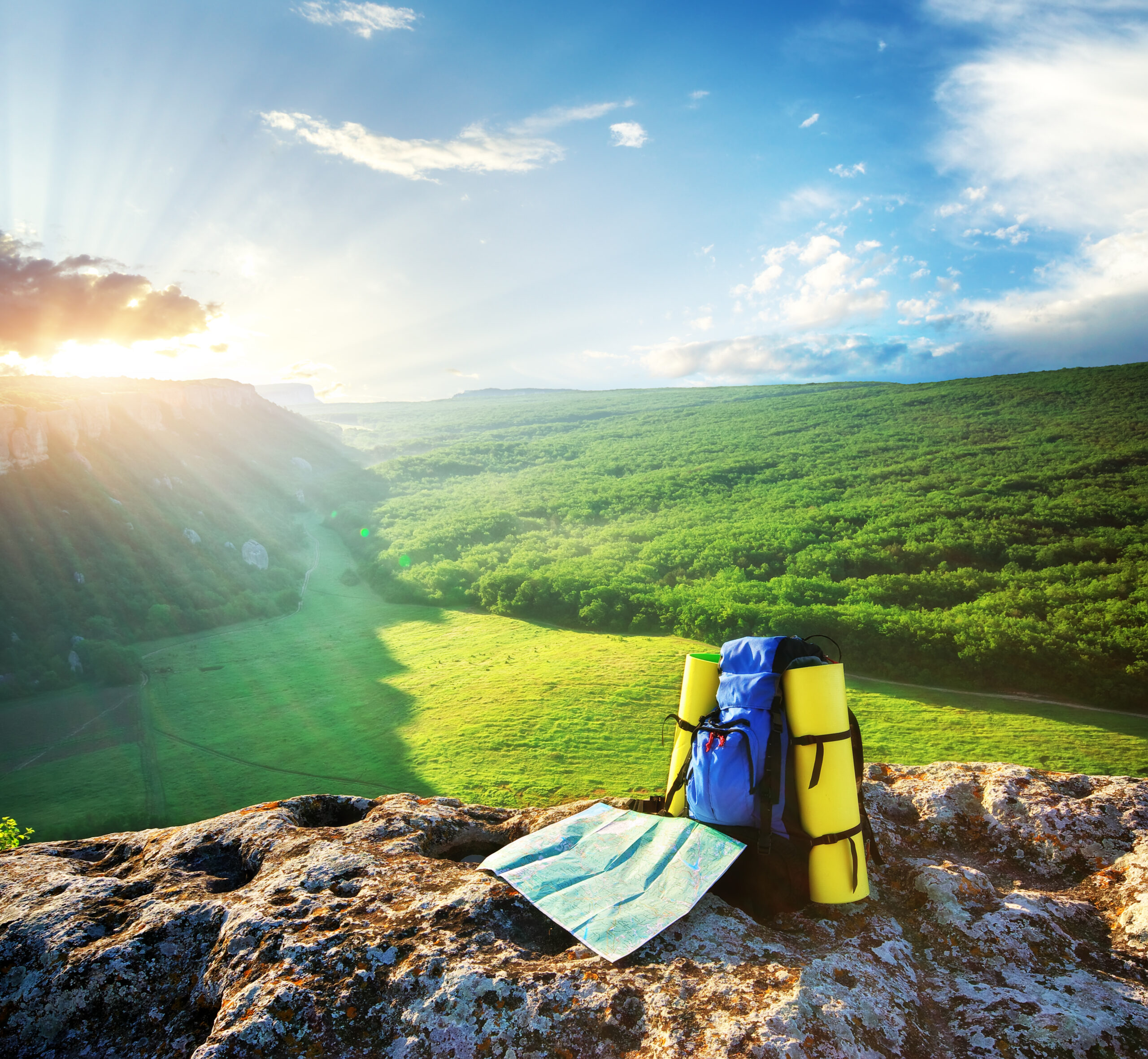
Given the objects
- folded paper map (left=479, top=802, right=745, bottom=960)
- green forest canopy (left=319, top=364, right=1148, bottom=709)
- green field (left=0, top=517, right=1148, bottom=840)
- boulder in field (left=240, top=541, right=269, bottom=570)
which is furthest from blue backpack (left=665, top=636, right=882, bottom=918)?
boulder in field (left=240, top=541, right=269, bottom=570)

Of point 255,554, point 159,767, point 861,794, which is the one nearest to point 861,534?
point 861,794

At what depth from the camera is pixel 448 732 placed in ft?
59.6

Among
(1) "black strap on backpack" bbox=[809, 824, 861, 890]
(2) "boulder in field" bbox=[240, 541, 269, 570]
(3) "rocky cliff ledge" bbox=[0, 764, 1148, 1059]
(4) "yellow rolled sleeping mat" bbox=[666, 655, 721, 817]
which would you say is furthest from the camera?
(2) "boulder in field" bbox=[240, 541, 269, 570]

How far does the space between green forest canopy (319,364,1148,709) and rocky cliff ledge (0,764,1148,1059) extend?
54.0ft

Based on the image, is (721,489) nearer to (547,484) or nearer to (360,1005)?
(547,484)

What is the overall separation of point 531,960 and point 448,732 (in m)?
16.2

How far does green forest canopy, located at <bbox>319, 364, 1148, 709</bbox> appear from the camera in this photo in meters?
18.6

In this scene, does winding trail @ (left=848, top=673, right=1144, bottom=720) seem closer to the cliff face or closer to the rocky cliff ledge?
the rocky cliff ledge

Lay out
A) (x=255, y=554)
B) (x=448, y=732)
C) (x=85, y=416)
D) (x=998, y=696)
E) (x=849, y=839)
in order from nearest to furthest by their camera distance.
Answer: (x=849, y=839) < (x=998, y=696) < (x=448, y=732) < (x=255, y=554) < (x=85, y=416)

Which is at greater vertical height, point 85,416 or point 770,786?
point 85,416

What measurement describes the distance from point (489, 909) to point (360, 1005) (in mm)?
716

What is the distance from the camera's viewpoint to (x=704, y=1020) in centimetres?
244

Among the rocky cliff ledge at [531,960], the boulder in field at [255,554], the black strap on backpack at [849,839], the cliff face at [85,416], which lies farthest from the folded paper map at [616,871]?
the boulder in field at [255,554]

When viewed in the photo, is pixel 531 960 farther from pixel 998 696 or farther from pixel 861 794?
pixel 998 696
